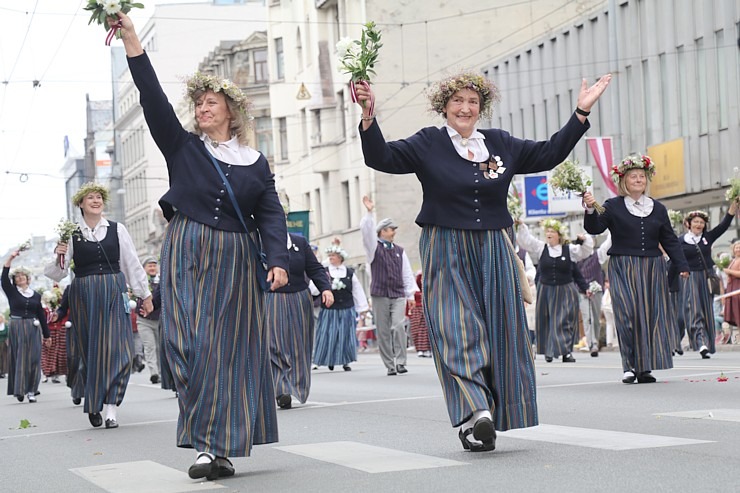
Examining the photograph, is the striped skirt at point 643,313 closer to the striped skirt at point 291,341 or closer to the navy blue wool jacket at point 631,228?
the navy blue wool jacket at point 631,228

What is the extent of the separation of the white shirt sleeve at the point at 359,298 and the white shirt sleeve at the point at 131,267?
10.8 metres

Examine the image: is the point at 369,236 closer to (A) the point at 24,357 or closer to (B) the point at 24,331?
(A) the point at 24,357

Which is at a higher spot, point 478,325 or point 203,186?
point 203,186

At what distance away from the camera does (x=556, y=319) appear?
22.1 metres

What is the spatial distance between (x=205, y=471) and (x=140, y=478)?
0.57 m

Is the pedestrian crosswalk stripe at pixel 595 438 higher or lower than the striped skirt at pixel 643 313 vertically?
lower

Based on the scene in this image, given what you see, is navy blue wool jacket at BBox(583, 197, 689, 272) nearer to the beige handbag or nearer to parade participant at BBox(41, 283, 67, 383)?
the beige handbag

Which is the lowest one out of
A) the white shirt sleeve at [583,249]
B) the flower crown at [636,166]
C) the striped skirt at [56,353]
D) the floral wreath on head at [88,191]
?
the striped skirt at [56,353]

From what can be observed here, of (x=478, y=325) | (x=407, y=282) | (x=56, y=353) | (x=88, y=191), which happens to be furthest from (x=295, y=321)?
(x=56, y=353)

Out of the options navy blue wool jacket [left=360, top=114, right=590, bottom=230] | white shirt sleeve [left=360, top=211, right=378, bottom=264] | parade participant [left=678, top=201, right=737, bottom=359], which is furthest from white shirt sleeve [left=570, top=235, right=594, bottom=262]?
navy blue wool jacket [left=360, top=114, right=590, bottom=230]

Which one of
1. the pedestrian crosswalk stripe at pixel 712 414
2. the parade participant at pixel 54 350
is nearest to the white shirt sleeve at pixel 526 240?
the pedestrian crosswalk stripe at pixel 712 414

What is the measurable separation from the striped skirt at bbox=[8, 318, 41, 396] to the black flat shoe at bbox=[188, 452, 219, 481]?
14669 millimetres

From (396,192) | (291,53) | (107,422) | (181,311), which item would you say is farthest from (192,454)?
(291,53)

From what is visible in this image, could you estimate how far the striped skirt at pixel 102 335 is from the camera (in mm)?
13547
